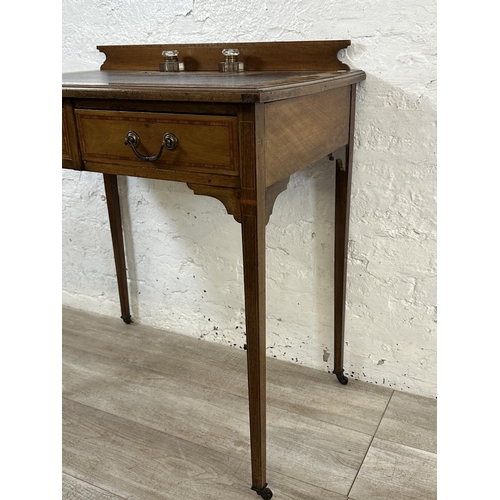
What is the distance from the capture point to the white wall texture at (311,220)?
1524mm

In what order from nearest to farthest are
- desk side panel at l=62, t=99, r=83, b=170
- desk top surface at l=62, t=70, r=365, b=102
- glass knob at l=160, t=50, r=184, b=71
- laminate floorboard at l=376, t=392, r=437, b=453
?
desk top surface at l=62, t=70, r=365, b=102 → desk side panel at l=62, t=99, r=83, b=170 → laminate floorboard at l=376, t=392, r=437, b=453 → glass knob at l=160, t=50, r=184, b=71

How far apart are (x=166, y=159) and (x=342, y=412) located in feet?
3.09

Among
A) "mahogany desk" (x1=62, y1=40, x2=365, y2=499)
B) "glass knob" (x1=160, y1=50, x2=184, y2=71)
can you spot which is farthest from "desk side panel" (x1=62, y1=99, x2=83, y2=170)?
"glass knob" (x1=160, y1=50, x2=184, y2=71)

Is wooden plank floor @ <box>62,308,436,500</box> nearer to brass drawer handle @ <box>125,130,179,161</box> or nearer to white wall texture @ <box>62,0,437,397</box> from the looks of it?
white wall texture @ <box>62,0,437,397</box>

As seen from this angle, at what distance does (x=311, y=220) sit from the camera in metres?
1.76

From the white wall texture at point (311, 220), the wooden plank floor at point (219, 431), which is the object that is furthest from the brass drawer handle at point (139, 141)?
the wooden plank floor at point (219, 431)

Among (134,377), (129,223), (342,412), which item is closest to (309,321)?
(342,412)

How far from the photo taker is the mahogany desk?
3.61 feet

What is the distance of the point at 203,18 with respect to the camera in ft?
5.71

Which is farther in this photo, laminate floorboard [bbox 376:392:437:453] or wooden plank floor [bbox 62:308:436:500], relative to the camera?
laminate floorboard [bbox 376:392:437:453]

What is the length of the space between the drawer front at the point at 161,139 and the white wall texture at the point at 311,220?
62cm

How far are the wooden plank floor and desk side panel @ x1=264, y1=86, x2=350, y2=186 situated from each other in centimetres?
77

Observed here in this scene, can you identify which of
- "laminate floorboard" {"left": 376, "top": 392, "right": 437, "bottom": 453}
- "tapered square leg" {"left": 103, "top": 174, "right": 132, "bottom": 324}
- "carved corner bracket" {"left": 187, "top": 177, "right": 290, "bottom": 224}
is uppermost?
"carved corner bracket" {"left": 187, "top": 177, "right": 290, "bottom": 224}

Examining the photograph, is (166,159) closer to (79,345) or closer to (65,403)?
(65,403)
